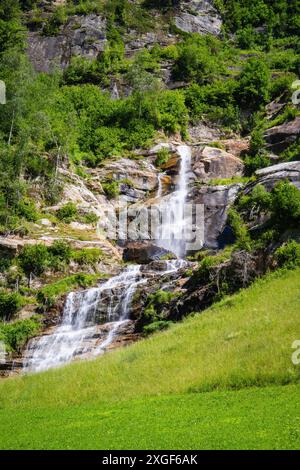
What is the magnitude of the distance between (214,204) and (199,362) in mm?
31637

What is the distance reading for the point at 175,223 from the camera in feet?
167

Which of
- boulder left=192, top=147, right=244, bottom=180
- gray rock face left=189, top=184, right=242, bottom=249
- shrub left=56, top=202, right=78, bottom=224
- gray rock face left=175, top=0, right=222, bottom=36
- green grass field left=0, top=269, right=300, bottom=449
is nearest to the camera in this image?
green grass field left=0, top=269, right=300, bottom=449

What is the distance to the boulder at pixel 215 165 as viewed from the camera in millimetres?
56938

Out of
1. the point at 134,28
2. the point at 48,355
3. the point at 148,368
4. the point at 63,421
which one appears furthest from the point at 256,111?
the point at 63,421

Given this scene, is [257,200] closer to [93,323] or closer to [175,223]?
[175,223]


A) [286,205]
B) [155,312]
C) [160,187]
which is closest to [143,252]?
[155,312]

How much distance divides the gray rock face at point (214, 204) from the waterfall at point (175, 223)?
5.56 ft

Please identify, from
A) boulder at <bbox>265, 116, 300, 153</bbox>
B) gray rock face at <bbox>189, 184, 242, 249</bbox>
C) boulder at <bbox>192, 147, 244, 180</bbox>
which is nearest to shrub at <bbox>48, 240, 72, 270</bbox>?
gray rock face at <bbox>189, 184, 242, 249</bbox>

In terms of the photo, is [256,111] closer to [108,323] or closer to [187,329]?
[108,323]

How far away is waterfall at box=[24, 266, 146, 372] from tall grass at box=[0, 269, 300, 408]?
6.32 metres

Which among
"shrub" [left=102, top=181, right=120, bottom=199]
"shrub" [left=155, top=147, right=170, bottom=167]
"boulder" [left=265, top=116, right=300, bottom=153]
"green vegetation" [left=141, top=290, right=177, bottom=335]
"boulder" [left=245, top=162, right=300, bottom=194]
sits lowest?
"shrub" [left=102, top=181, right=120, bottom=199]

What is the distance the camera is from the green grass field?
11.5m

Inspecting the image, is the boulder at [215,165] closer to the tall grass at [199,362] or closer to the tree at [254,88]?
the tree at [254,88]

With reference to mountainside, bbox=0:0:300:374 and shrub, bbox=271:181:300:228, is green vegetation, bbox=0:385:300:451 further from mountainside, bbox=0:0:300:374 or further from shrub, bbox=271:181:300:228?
shrub, bbox=271:181:300:228
